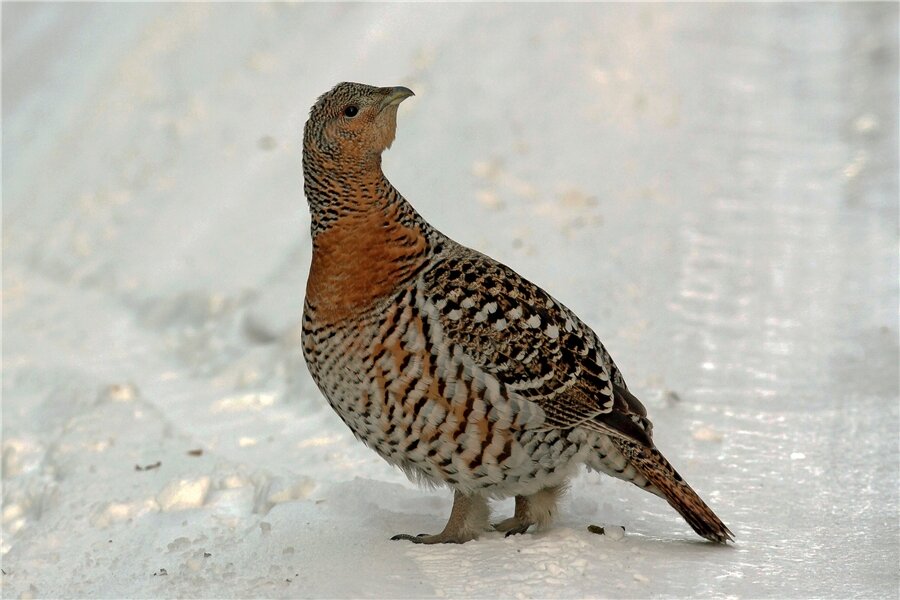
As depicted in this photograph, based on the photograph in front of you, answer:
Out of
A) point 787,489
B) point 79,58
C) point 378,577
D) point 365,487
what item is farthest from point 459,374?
point 79,58

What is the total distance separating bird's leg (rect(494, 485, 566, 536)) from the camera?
420 centimetres

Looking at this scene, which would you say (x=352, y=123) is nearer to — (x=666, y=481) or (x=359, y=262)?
(x=359, y=262)

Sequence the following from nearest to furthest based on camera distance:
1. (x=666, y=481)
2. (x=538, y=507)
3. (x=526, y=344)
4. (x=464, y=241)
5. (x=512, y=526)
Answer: (x=526, y=344), (x=666, y=481), (x=538, y=507), (x=512, y=526), (x=464, y=241)

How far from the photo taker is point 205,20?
36.4 ft

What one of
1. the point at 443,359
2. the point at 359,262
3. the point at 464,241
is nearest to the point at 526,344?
the point at 443,359

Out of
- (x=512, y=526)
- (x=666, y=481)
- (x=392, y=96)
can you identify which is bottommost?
(x=512, y=526)

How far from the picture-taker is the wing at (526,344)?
12.8ft

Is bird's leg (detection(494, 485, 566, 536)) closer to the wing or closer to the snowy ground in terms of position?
the snowy ground

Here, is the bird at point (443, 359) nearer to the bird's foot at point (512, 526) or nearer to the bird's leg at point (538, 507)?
the bird's leg at point (538, 507)

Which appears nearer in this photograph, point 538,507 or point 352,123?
point 352,123

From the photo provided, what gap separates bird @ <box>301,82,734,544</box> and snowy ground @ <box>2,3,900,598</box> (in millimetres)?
312

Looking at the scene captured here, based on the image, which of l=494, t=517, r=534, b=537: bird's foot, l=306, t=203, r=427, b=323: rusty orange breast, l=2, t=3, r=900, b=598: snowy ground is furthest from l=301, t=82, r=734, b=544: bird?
l=2, t=3, r=900, b=598: snowy ground

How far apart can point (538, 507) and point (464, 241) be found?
3.53 m

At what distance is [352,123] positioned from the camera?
13.3 feet
